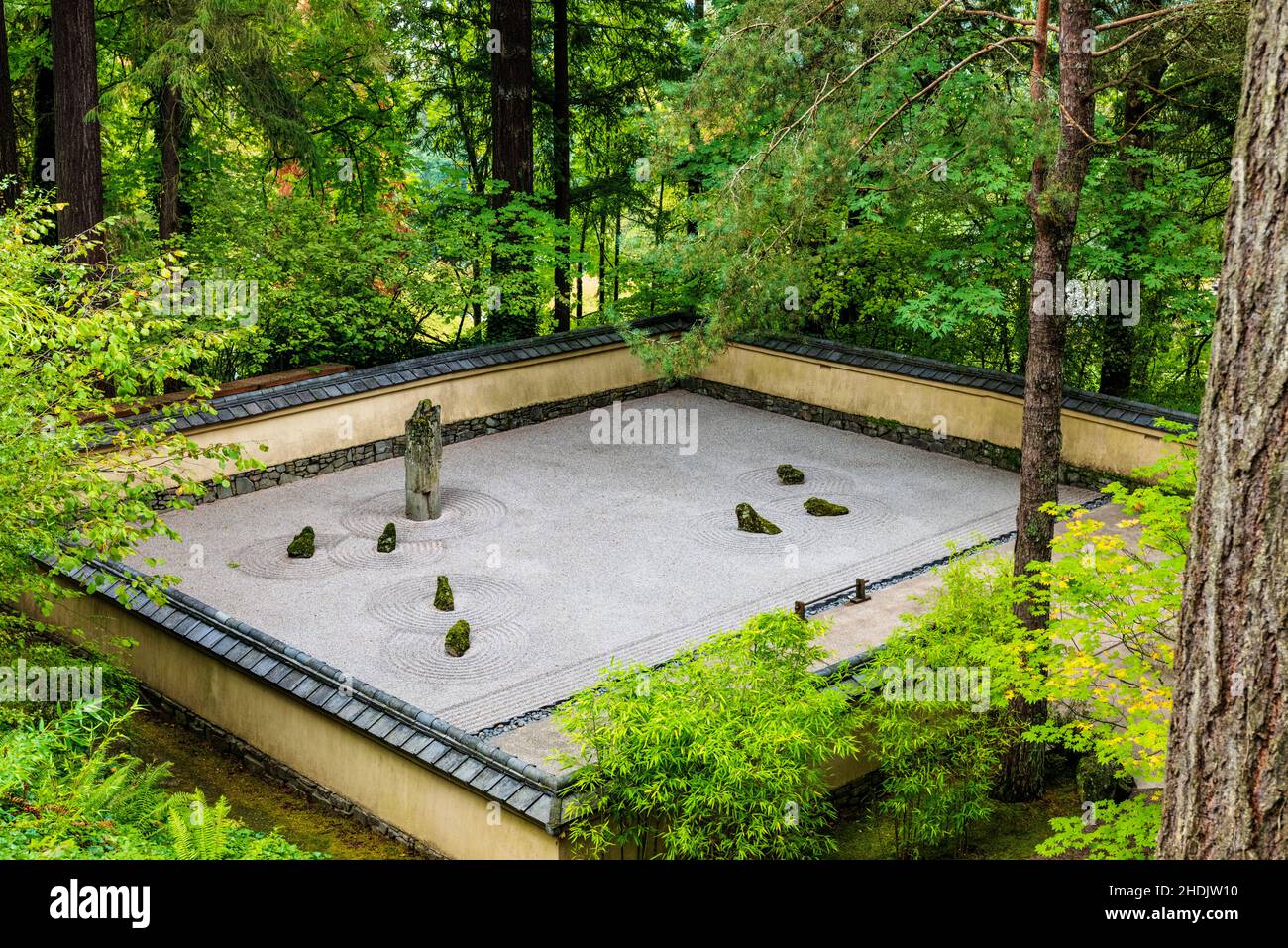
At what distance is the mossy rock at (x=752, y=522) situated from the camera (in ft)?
53.1

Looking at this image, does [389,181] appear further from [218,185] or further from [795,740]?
[795,740]

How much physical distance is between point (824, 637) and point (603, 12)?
16859 mm

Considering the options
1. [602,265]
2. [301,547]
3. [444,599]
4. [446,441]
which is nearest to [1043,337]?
[444,599]

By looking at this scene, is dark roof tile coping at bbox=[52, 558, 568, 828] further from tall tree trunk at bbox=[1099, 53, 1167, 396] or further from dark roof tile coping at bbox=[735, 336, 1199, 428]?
tall tree trunk at bbox=[1099, 53, 1167, 396]

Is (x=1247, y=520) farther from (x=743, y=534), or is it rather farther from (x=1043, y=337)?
(x=743, y=534)

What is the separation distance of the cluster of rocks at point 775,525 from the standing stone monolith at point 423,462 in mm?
4093

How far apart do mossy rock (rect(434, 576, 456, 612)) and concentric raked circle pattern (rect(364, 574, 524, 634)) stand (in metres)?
0.06

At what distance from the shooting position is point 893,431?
19.9 metres

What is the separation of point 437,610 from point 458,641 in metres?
1.10

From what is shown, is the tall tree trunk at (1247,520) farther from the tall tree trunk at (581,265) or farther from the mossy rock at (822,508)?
the tall tree trunk at (581,265)

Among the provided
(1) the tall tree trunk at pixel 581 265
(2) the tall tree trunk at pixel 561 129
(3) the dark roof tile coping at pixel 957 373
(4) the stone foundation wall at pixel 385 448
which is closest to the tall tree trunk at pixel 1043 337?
(3) the dark roof tile coping at pixel 957 373

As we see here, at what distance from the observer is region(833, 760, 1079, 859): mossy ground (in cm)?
1005

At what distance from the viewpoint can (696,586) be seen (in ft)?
47.8

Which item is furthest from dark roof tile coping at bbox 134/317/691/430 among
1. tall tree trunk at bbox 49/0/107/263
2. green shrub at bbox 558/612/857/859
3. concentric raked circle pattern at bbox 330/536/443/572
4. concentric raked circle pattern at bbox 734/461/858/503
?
green shrub at bbox 558/612/857/859
